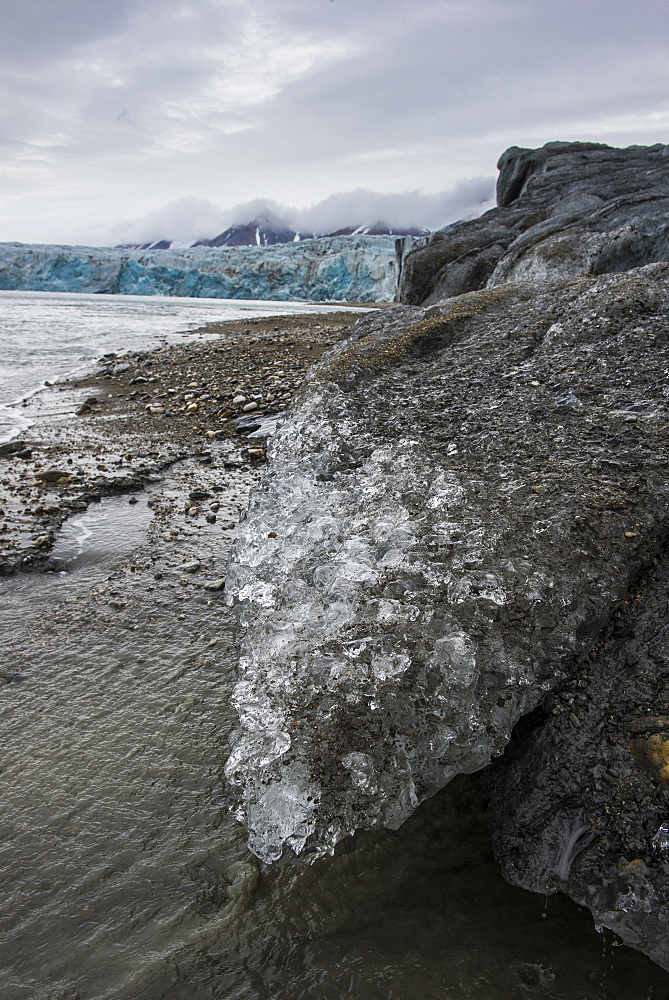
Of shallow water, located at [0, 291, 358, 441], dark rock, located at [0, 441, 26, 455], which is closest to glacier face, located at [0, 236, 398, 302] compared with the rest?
shallow water, located at [0, 291, 358, 441]

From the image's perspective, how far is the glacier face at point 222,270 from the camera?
63250 mm

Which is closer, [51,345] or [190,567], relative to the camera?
[190,567]

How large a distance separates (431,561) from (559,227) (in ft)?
35.4

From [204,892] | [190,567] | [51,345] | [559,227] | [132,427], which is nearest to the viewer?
[204,892]

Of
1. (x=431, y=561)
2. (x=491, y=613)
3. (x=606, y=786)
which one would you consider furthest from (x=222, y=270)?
(x=606, y=786)

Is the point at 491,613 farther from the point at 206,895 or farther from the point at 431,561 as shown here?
the point at 206,895

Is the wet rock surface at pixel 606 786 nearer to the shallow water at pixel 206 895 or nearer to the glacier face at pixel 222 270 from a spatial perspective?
the shallow water at pixel 206 895

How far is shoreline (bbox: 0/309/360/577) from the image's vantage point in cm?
474

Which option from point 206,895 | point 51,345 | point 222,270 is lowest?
point 206,895

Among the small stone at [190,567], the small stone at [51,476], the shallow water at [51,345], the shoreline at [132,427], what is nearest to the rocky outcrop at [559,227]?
the shoreline at [132,427]

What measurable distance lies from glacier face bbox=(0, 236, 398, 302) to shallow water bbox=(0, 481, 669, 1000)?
67.5 m

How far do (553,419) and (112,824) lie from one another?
8.40 ft

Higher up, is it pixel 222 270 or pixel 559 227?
pixel 222 270

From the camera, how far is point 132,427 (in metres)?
7.41
